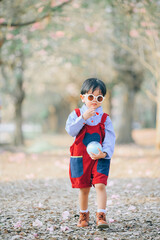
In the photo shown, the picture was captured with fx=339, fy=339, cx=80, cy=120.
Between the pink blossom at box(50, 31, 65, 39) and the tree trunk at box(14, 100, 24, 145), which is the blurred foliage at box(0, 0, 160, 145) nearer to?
the pink blossom at box(50, 31, 65, 39)

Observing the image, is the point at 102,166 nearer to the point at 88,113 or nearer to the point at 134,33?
the point at 88,113

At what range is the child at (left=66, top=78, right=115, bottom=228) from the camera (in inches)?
134

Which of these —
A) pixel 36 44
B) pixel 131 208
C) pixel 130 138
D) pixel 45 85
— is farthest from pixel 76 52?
pixel 131 208

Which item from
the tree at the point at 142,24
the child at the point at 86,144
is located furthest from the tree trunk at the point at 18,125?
the child at the point at 86,144

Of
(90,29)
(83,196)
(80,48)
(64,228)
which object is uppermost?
(80,48)

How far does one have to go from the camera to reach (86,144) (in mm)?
3445

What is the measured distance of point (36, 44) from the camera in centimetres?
1473

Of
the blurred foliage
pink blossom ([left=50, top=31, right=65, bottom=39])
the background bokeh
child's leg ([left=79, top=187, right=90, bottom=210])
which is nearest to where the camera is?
child's leg ([left=79, top=187, right=90, bottom=210])

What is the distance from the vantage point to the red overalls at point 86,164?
134 inches

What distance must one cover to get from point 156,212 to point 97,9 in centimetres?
887

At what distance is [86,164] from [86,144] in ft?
0.66

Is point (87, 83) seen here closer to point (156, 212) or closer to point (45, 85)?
point (156, 212)

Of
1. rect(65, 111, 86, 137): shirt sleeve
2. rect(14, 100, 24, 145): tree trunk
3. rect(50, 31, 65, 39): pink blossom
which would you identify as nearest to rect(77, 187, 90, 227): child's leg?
rect(65, 111, 86, 137): shirt sleeve

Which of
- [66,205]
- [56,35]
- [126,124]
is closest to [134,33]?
[56,35]
